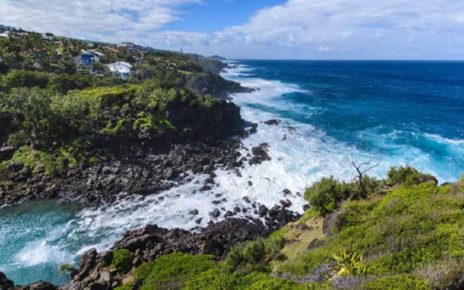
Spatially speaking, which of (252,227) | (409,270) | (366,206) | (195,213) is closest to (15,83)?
(195,213)

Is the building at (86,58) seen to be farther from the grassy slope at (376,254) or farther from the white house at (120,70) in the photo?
the grassy slope at (376,254)

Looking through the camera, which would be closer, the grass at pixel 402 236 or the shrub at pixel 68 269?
the grass at pixel 402 236

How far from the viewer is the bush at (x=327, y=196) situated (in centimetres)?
2966

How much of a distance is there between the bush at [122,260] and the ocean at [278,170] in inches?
301

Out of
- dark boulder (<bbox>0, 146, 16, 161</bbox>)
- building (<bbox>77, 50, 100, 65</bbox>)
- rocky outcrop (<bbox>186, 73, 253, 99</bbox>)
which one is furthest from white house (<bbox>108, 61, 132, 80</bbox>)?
dark boulder (<bbox>0, 146, 16, 161</bbox>)

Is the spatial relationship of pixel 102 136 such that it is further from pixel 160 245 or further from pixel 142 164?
pixel 160 245

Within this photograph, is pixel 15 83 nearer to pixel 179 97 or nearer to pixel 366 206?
pixel 179 97

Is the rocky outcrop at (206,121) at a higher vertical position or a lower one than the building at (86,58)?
lower

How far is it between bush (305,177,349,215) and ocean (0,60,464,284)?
9469mm

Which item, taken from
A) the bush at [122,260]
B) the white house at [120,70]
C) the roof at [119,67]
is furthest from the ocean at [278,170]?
the roof at [119,67]

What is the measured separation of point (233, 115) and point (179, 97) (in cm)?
1214

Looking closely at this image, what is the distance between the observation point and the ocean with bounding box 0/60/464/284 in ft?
110

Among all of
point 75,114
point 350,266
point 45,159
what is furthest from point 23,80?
point 350,266

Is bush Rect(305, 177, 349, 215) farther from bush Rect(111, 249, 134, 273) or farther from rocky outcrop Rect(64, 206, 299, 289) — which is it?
bush Rect(111, 249, 134, 273)
